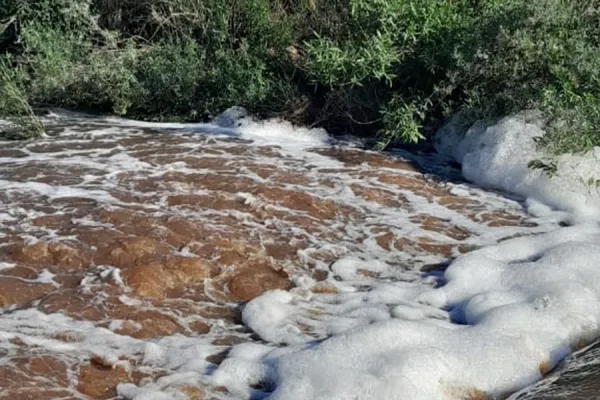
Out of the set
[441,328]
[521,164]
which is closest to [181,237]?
[441,328]

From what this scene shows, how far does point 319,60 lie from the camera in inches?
287

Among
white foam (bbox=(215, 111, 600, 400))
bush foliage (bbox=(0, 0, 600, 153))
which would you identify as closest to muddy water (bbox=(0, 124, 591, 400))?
white foam (bbox=(215, 111, 600, 400))

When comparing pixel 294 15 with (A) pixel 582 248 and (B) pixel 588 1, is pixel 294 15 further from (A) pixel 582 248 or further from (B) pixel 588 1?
(A) pixel 582 248

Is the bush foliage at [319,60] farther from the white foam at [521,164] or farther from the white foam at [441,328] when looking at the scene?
the white foam at [441,328]

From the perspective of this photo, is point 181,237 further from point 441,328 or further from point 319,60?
point 319,60

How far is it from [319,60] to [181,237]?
106 inches

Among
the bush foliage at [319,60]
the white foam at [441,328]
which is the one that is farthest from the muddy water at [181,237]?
the bush foliage at [319,60]

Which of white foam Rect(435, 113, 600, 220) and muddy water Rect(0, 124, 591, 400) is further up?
white foam Rect(435, 113, 600, 220)

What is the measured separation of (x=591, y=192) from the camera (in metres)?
5.84

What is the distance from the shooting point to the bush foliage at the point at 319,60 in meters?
6.86

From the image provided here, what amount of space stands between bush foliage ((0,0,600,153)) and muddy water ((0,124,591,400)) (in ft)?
2.04

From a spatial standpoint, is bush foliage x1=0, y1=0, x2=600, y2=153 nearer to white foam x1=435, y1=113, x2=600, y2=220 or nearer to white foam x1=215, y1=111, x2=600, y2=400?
white foam x1=435, y1=113, x2=600, y2=220

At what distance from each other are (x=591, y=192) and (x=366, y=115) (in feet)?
8.35

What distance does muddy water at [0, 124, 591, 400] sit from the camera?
12.8ft
